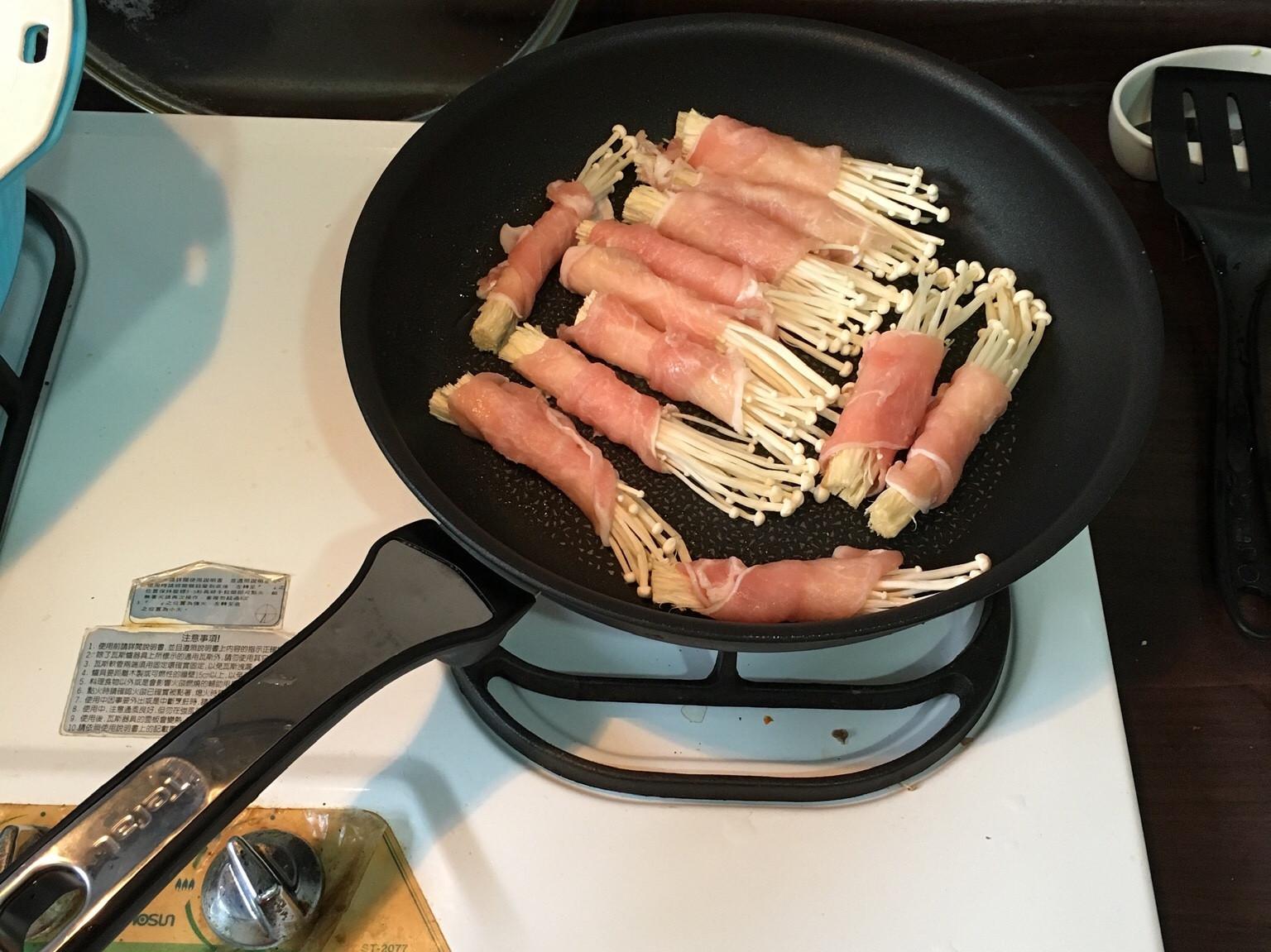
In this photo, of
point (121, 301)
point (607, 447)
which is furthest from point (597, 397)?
point (121, 301)

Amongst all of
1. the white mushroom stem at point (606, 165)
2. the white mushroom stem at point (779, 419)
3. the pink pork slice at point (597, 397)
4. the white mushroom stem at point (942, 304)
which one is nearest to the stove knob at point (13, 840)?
the pink pork slice at point (597, 397)

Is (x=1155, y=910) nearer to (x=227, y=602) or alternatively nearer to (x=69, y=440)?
(x=227, y=602)

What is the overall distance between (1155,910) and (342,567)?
0.88 metres

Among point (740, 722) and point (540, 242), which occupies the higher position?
point (540, 242)

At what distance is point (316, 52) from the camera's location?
1520mm

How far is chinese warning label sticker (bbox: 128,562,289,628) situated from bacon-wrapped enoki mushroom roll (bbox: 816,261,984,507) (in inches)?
24.4

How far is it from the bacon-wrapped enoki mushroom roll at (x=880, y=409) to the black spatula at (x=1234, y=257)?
392mm

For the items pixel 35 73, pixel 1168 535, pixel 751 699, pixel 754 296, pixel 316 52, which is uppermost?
pixel 35 73

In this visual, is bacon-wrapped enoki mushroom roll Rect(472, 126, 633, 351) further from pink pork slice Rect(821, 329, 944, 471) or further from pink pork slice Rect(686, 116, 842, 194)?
pink pork slice Rect(821, 329, 944, 471)

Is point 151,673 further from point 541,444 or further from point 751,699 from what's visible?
point 751,699

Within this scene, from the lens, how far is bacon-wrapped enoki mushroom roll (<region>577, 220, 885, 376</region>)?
1221 mm

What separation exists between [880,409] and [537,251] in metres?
0.46

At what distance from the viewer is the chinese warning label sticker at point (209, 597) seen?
103 centimetres

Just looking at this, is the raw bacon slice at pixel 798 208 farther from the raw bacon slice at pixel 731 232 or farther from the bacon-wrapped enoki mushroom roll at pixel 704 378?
the bacon-wrapped enoki mushroom roll at pixel 704 378
